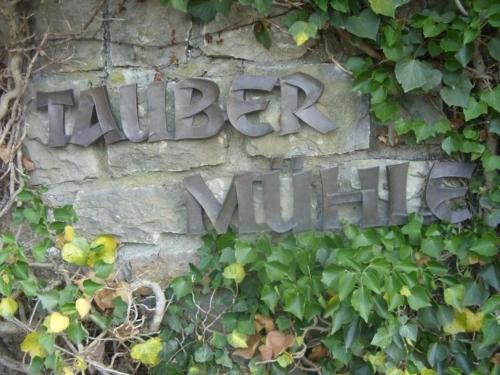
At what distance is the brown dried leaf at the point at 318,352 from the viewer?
162cm

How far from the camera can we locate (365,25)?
4.87ft

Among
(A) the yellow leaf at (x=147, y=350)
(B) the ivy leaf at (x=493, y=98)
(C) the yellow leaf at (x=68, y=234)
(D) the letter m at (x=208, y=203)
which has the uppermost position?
(B) the ivy leaf at (x=493, y=98)

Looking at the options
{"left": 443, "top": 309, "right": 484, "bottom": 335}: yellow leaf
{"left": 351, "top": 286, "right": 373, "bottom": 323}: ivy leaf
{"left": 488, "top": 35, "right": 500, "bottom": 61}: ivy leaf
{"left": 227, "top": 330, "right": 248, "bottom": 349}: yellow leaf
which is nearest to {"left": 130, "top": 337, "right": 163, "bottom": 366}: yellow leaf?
{"left": 227, "top": 330, "right": 248, "bottom": 349}: yellow leaf

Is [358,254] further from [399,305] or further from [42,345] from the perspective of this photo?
[42,345]

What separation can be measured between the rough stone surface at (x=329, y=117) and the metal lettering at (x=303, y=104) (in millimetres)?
21

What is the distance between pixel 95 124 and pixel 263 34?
0.52m

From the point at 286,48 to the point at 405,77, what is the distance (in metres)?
0.32

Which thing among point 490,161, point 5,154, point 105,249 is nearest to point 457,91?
point 490,161

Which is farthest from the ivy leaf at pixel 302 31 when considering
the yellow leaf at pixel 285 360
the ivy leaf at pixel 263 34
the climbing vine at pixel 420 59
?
the yellow leaf at pixel 285 360

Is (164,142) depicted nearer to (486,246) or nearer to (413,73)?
(413,73)

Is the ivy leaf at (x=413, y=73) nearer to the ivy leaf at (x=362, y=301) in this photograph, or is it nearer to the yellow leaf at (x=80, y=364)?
the ivy leaf at (x=362, y=301)

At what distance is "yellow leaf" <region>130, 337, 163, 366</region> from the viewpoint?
1.55 m

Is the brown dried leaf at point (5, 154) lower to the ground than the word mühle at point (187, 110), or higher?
lower

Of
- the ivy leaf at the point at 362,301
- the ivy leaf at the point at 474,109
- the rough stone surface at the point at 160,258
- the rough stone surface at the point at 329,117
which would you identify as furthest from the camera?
the rough stone surface at the point at 160,258
